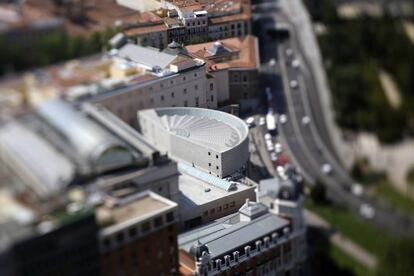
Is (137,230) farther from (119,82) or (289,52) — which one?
(289,52)

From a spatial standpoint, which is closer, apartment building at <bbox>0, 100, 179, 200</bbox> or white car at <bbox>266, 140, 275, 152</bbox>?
apartment building at <bbox>0, 100, 179, 200</bbox>

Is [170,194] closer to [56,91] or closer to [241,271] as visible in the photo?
[56,91]

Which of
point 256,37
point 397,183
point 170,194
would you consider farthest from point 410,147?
Answer: point 256,37

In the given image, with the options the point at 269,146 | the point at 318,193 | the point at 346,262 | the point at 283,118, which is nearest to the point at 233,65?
the point at 283,118

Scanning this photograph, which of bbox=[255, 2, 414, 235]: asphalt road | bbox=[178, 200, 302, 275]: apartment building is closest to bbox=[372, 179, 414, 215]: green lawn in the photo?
bbox=[255, 2, 414, 235]: asphalt road

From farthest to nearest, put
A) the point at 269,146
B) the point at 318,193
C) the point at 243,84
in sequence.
Answer: the point at 243,84 → the point at 269,146 → the point at 318,193

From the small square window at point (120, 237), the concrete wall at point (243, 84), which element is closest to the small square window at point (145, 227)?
the small square window at point (120, 237)

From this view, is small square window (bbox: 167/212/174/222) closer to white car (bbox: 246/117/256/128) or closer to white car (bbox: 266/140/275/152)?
white car (bbox: 266/140/275/152)
